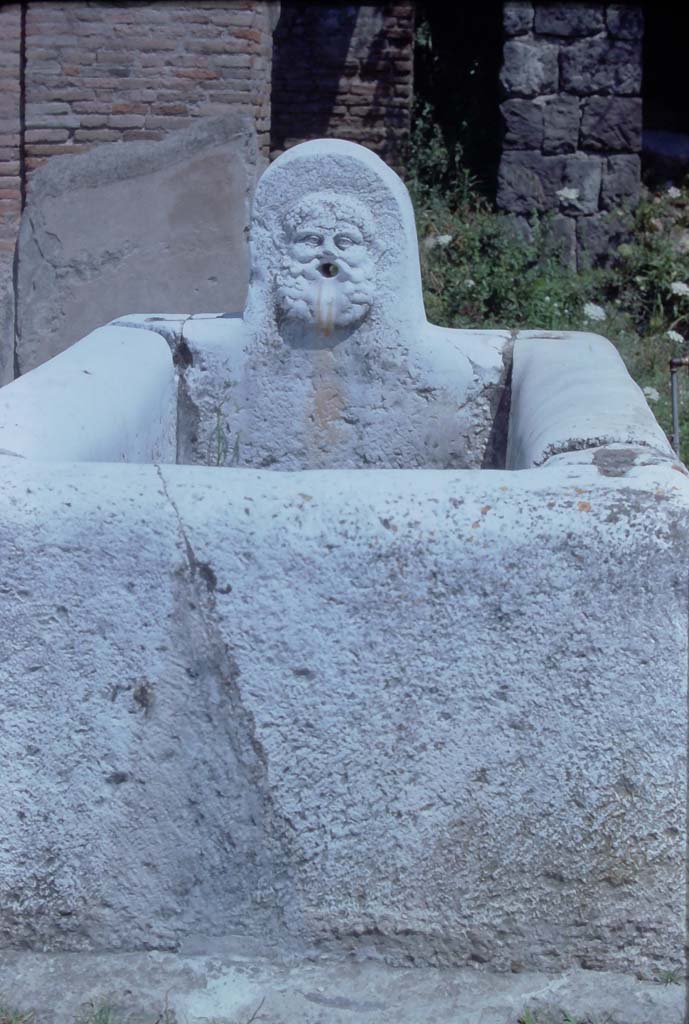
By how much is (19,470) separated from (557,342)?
59.7 inches

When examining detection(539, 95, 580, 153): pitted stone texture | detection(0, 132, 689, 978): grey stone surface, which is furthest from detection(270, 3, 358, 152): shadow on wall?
detection(0, 132, 689, 978): grey stone surface

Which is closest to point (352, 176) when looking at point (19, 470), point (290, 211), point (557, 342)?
point (290, 211)

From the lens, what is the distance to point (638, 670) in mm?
1586

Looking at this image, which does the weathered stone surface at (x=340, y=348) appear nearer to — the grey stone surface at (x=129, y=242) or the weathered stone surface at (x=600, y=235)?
the grey stone surface at (x=129, y=242)

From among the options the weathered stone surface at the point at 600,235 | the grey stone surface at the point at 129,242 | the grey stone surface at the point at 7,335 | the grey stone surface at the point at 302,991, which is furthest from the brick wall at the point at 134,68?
the grey stone surface at the point at 302,991

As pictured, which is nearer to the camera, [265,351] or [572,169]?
[265,351]

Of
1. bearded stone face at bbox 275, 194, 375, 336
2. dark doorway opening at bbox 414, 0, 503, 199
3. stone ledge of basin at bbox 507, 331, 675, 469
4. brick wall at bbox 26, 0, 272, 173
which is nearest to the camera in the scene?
stone ledge of basin at bbox 507, 331, 675, 469

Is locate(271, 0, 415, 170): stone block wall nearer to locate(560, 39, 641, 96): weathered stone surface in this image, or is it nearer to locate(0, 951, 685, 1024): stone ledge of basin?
locate(560, 39, 641, 96): weathered stone surface

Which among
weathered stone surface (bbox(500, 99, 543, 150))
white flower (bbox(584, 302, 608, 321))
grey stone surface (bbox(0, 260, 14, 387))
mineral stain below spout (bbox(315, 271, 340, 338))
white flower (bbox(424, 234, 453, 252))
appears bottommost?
grey stone surface (bbox(0, 260, 14, 387))

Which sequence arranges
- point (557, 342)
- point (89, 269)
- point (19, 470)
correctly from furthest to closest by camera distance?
point (89, 269) → point (557, 342) → point (19, 470)

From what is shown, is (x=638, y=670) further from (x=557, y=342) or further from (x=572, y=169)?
(x=572, y=169)

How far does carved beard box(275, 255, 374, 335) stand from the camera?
2578 millimetres

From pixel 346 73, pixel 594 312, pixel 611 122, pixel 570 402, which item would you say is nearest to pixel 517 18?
pixel 611 122

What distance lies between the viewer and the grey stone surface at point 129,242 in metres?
5.29
